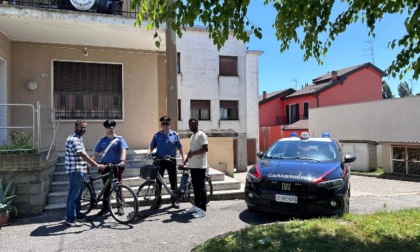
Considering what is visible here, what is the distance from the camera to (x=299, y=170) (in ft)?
21.7

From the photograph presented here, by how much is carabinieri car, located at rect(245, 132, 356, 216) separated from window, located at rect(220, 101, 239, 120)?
17507 mm

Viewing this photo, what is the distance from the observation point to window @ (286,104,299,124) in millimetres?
35138

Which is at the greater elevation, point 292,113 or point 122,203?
point 292,113

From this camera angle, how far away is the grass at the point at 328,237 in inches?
176

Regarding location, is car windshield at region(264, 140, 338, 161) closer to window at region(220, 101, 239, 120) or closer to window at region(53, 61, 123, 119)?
window at region(53, 61, 123, 119)

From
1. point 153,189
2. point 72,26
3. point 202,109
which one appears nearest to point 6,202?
point 153,189

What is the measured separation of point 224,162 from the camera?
11.8 meters

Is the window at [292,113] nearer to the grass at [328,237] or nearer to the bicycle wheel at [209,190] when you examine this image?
the bicycle wheel at [209,190]

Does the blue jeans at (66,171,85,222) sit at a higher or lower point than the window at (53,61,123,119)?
lower

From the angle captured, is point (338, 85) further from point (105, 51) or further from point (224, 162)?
point (105, 51)

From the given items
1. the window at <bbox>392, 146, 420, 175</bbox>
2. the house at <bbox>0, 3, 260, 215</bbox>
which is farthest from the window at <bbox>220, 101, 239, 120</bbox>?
the house at <bbox>0, 3, 260, 215</bbox>

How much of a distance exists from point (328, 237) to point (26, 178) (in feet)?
17.5

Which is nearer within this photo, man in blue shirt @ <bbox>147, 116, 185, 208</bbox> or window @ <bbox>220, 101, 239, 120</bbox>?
man in blue shirt @ <bbox>147, 116, 185, 208</bbox>

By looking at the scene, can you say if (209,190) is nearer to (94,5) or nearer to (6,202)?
(6,202)
